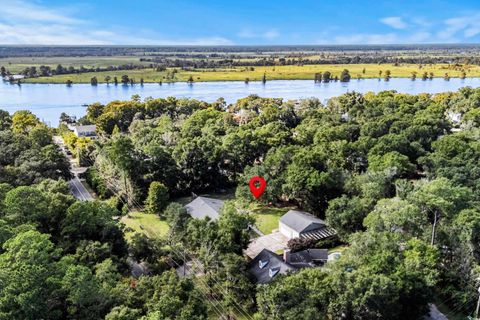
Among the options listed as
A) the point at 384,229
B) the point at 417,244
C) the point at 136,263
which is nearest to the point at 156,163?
the point at 136,263

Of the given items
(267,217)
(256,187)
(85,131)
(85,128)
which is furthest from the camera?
(85,128)

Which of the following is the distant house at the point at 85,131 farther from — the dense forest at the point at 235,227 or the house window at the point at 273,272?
the house window at the point at 273,272

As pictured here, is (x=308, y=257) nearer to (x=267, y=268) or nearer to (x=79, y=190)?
(x=267, y=268)

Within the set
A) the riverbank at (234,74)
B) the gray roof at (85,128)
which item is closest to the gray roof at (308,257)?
the gray roof at (85,128)

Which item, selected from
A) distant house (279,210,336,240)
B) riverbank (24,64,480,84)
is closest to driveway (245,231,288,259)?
distant house (279,210,336,240)

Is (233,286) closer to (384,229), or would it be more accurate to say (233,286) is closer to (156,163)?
(384,229)

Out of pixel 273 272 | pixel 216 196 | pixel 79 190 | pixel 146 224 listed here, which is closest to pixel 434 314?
pixel 273 272
